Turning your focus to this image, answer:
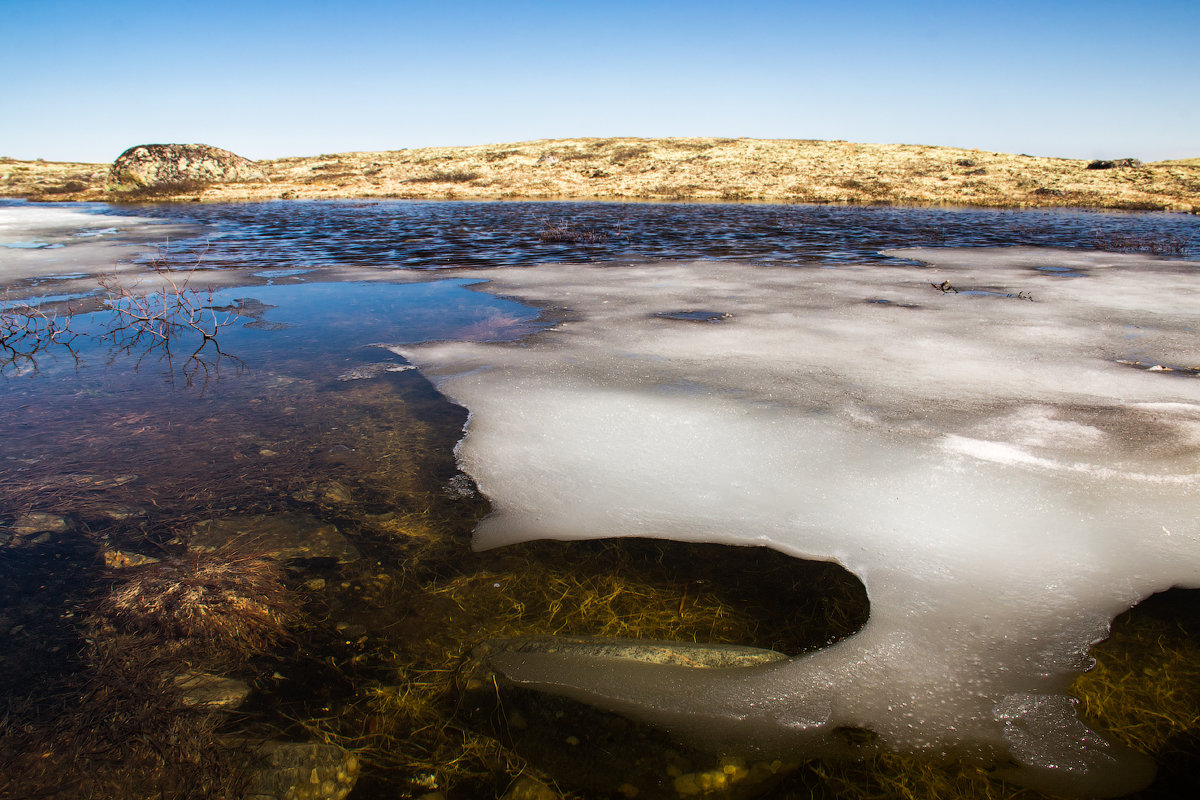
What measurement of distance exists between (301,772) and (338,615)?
2.80ft

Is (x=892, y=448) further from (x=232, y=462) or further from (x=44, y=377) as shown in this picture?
(x=44, y=377)

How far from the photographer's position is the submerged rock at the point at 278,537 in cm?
328

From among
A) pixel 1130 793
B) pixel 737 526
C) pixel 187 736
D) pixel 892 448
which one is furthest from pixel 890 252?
pixel 187 736

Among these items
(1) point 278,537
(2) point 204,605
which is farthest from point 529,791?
(1) point 278,537

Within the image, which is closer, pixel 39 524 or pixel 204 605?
pixel 204 605

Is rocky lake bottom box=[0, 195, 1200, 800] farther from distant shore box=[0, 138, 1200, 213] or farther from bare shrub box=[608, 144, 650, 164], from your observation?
bare shrub box=[608, 144, 650, 164]

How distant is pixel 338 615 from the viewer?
288 centimetres

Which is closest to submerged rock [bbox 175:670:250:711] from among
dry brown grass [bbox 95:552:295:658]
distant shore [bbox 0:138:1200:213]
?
dry brown grass [bbox 95:552:295:658]

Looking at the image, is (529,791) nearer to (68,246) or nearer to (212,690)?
(212,690)

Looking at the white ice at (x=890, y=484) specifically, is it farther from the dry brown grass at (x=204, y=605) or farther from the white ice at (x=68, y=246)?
the white ice at (x=68, y=246)

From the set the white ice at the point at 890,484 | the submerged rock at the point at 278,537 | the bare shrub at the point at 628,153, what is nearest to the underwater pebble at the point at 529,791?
the white ice at the point at 890,484

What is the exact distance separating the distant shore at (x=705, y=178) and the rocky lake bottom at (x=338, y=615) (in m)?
36.1

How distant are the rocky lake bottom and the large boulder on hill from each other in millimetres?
44920

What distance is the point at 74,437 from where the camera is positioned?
14.7ft
